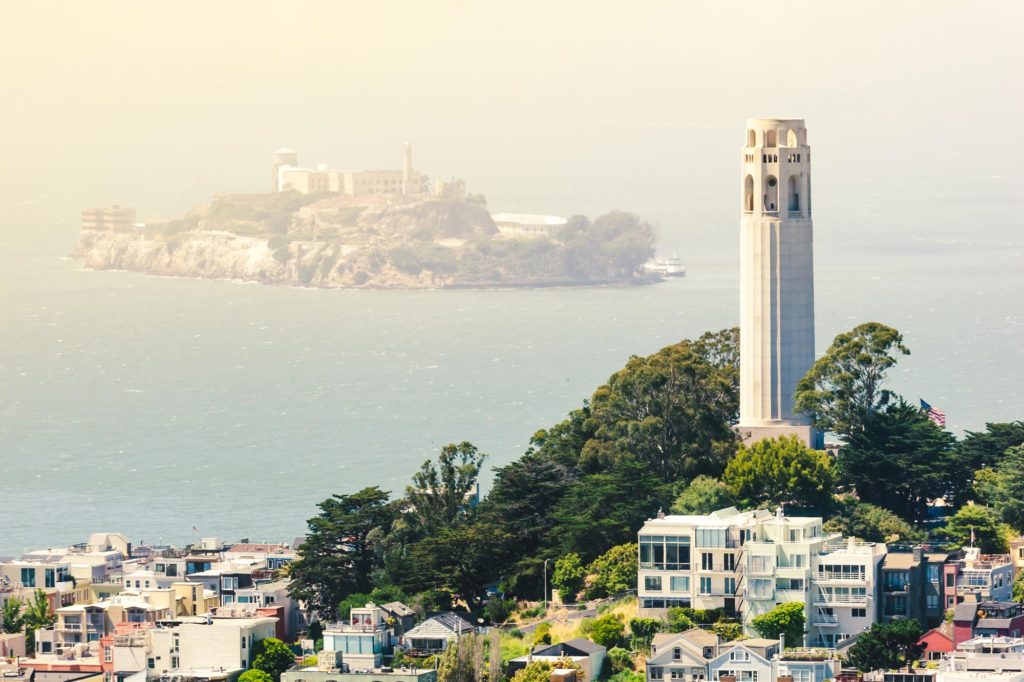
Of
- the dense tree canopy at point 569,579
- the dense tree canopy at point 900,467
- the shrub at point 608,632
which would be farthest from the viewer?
the dense tree canopy at point 900,467

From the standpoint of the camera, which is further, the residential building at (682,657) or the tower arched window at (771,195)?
the tower arched window at (771,195)

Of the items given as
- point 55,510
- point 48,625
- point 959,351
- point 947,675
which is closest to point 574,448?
point 48,625

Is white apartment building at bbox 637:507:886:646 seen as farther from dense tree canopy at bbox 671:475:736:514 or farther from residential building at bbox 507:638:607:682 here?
dense tree canopy at bbox 671:475:736:514

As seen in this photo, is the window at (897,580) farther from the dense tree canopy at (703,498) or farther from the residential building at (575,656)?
the residential building at (575,656)

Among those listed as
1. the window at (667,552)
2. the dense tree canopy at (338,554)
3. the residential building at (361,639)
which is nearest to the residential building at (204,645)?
the dense tree canopy at (338,554)

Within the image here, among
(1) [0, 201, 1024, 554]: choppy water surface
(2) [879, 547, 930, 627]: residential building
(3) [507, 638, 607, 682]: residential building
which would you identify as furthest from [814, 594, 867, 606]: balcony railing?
(1) [0, 201, 1024, 554]: choppy water surface

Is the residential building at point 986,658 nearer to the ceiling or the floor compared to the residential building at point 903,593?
nearer to the floor

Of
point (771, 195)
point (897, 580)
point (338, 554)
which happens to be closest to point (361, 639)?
point (338, 554)
